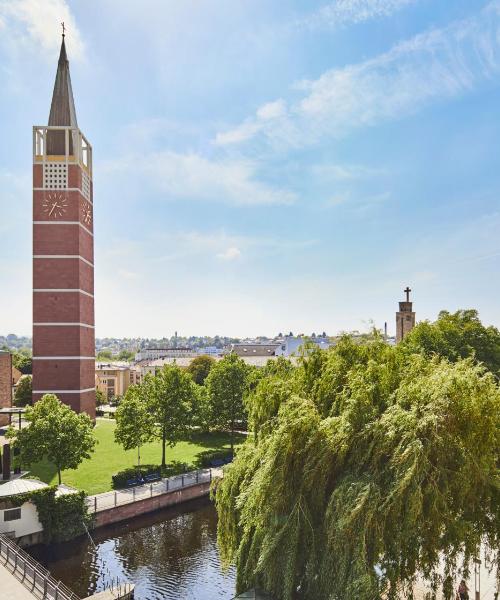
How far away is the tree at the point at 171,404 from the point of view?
32438mm

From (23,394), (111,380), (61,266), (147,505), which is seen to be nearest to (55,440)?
(147,505)

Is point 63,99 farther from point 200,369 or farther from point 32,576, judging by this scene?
point 32,576

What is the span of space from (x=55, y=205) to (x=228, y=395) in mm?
25157

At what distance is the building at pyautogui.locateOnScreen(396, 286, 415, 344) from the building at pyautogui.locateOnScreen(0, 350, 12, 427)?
40.3m

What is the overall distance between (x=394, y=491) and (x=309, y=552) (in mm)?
2811

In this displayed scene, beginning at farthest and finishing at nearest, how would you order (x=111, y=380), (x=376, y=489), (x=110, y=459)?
(x=111, y=380) → (x=110, y=459) → (x=376, y=489)

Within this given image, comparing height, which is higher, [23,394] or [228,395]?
[228,395]

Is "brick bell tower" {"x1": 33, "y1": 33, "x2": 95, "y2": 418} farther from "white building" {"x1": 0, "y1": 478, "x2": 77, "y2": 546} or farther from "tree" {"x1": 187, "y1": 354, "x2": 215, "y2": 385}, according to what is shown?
"white building" {"x1": 0, "y1": 478, "x2": 77, "y2": 546}

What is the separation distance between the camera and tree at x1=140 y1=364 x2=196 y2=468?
3244 cm

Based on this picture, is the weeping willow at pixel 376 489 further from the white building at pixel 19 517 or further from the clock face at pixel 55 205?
the clock face at pixel 55 205

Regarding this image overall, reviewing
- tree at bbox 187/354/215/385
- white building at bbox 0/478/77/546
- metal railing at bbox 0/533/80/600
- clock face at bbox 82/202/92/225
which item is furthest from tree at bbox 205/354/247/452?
tree at bbox 187/354/215/385

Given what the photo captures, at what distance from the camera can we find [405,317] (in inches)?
2030

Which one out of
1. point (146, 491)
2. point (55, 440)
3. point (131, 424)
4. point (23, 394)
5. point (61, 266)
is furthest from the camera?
point (23, 394)

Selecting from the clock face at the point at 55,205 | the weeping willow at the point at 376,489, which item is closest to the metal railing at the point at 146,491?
the weeping willow at the point at 376,489
